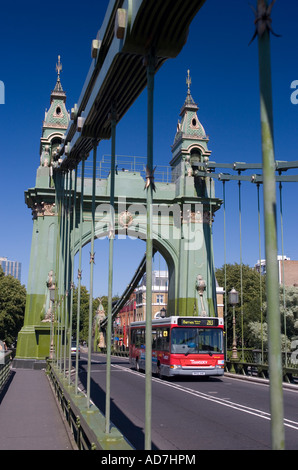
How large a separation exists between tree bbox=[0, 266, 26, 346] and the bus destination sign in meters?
35.6

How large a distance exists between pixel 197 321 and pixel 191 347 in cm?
113

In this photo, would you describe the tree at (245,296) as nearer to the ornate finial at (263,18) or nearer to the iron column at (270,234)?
the iron column at (270,234)

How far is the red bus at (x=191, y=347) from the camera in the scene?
70.3 ft

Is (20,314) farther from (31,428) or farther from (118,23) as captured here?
(118,23)

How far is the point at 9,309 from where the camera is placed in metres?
54.5

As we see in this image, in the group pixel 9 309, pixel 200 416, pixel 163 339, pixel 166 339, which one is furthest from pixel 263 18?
pixel 9 309

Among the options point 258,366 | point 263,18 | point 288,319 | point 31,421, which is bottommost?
point 31,421

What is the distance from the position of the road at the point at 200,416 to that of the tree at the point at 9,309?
3792 cm

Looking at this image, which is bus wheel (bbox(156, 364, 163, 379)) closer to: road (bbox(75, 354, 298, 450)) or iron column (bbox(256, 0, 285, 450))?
road (bbox(75, 354, 298, 450))

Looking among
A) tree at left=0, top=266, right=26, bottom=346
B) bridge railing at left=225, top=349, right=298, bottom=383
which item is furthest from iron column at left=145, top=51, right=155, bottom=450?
tree at left=0, top=266, right=26, bottom=346

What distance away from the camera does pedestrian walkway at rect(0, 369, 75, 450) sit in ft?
27.2

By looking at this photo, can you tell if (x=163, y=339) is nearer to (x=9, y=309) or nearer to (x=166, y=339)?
(x=166, y=339)

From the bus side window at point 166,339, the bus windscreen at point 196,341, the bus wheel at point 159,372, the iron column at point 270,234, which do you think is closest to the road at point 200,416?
the bus windscreen at point 196,341
